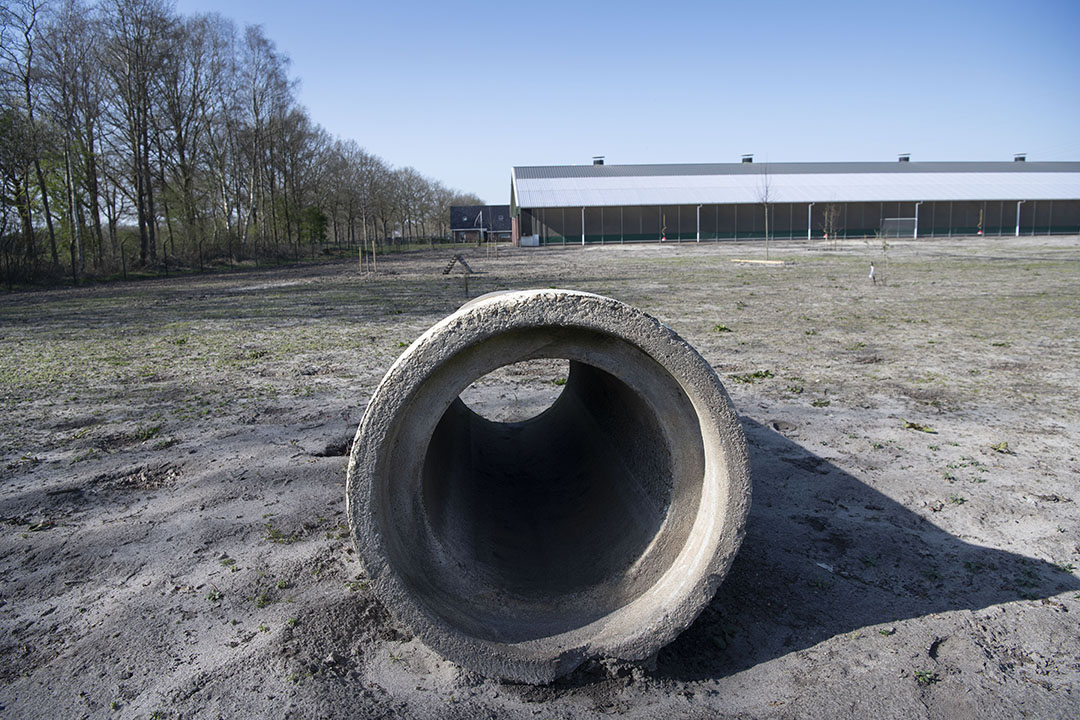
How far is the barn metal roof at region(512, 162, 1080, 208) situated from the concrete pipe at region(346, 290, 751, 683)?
4976 centimetres

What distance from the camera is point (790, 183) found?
54.5 metres

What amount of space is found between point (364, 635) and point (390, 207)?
213 ft

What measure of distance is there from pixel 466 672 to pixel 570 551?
934 mm

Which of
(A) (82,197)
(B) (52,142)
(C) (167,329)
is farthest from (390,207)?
(C) (167,329)

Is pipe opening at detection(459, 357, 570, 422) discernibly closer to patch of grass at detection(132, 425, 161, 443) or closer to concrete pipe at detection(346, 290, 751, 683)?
patch of grass at detection(132, 425, 161, 443)

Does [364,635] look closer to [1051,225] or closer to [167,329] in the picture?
[167,329]

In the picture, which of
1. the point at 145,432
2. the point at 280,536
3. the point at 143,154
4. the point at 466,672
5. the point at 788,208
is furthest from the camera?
the point at 788,208

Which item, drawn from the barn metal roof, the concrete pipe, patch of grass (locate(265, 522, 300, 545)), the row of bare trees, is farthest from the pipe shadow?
the barn metal roof

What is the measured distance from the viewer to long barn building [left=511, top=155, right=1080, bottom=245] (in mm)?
51906

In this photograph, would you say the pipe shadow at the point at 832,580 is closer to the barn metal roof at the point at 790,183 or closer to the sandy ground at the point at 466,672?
the sandy ground at the point at 466,672

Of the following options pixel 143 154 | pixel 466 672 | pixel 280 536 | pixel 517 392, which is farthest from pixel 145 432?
pixel 143 154

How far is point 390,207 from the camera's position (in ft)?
213

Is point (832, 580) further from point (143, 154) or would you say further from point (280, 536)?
point (143, 154)

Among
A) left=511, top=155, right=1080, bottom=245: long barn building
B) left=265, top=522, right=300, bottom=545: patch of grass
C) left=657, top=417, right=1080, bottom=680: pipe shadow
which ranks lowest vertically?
left=657, top=417, right=1080, bottom=680: pipe shadow
